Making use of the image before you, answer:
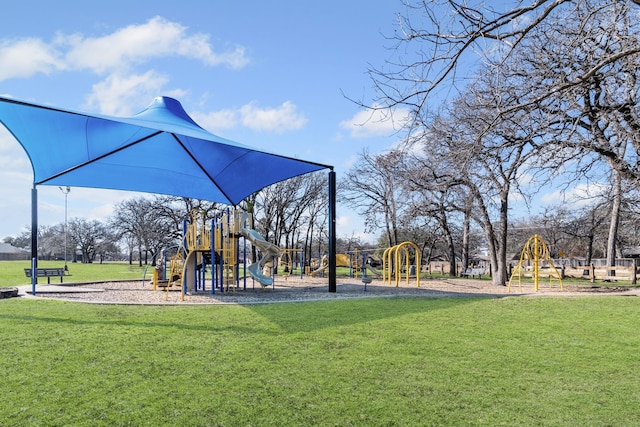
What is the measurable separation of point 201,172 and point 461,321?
41.3 feet

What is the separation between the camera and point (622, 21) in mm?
4211

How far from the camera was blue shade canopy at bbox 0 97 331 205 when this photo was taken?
12.8 m

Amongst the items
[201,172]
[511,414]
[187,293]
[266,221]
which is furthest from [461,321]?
[266,221]

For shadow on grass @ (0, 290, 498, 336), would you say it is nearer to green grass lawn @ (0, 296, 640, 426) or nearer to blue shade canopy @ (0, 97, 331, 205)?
green grass lawn @ (0, 296, 640, 426)

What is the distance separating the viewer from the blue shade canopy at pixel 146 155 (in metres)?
12.8

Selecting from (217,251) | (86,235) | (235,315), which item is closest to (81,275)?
(217,251)

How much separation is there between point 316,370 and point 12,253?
341 feet

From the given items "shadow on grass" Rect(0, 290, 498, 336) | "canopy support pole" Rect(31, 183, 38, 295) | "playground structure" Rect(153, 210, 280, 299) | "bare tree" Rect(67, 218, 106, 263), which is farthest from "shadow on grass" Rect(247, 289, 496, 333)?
"bare tree" Rect(67, 218, 106, 263)

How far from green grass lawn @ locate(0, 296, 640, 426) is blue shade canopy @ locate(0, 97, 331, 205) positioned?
19.9ft

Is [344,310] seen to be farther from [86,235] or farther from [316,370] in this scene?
[86,235]

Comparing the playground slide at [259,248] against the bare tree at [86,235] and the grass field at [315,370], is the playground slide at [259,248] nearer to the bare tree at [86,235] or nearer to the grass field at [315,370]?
the grass field at [315,370]

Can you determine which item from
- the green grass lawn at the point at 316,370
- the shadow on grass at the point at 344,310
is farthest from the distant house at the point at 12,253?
the green grass lawn at the point at 316,370

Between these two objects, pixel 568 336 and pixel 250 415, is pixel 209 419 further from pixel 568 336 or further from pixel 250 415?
pixel 568 336

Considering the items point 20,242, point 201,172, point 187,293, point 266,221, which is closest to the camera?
point 187,293
